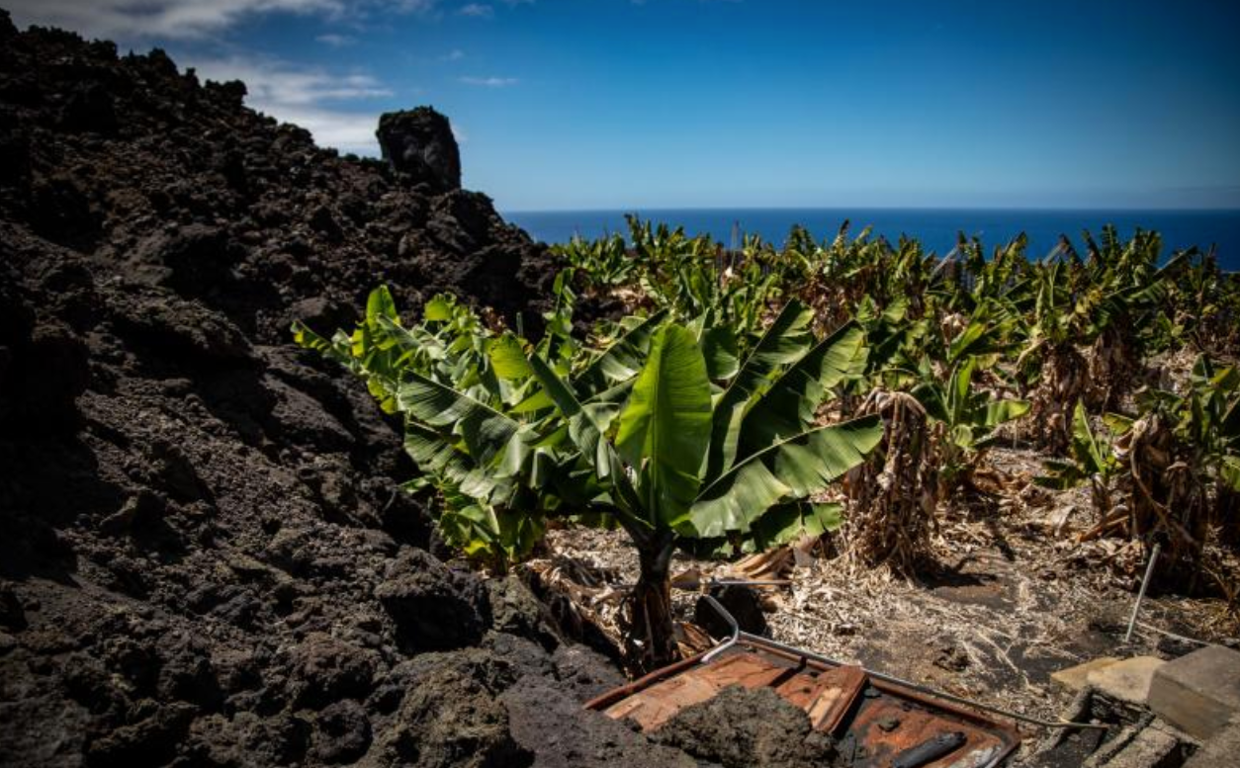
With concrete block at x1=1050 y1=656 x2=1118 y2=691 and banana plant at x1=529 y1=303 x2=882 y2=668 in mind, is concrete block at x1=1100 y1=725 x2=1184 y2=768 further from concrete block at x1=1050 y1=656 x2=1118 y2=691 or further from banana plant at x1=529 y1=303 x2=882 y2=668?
banana plant at x1=529 y1=303 x2=882 y2=668

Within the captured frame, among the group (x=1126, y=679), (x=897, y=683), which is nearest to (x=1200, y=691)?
(x=1126, y=679)

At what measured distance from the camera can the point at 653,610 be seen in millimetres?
5016

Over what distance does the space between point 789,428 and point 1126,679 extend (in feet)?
10.6

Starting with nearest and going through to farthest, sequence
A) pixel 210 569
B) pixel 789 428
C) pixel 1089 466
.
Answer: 1. pixel 210 569
2. pixel 789 428
3. pixel 1089 466

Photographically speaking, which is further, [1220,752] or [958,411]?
[958,411]

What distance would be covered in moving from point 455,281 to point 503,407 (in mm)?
9788

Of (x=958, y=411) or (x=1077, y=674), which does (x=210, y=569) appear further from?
(x=958, y=411)

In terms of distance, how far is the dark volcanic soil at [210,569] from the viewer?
2760 mm

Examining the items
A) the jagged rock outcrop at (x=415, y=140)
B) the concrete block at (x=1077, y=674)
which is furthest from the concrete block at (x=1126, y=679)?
the jagged rock outcrop at (x=415, y=140)

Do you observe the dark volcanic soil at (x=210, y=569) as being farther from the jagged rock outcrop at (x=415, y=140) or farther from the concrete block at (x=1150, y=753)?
the jagged rock outcrop at (x=415, y=140)

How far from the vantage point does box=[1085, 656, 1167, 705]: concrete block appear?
Answer: 16.7ft

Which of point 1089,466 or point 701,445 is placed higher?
point 701,445

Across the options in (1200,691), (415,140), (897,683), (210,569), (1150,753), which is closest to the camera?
(210,569)

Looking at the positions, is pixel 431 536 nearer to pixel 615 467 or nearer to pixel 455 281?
pixel 615 467
